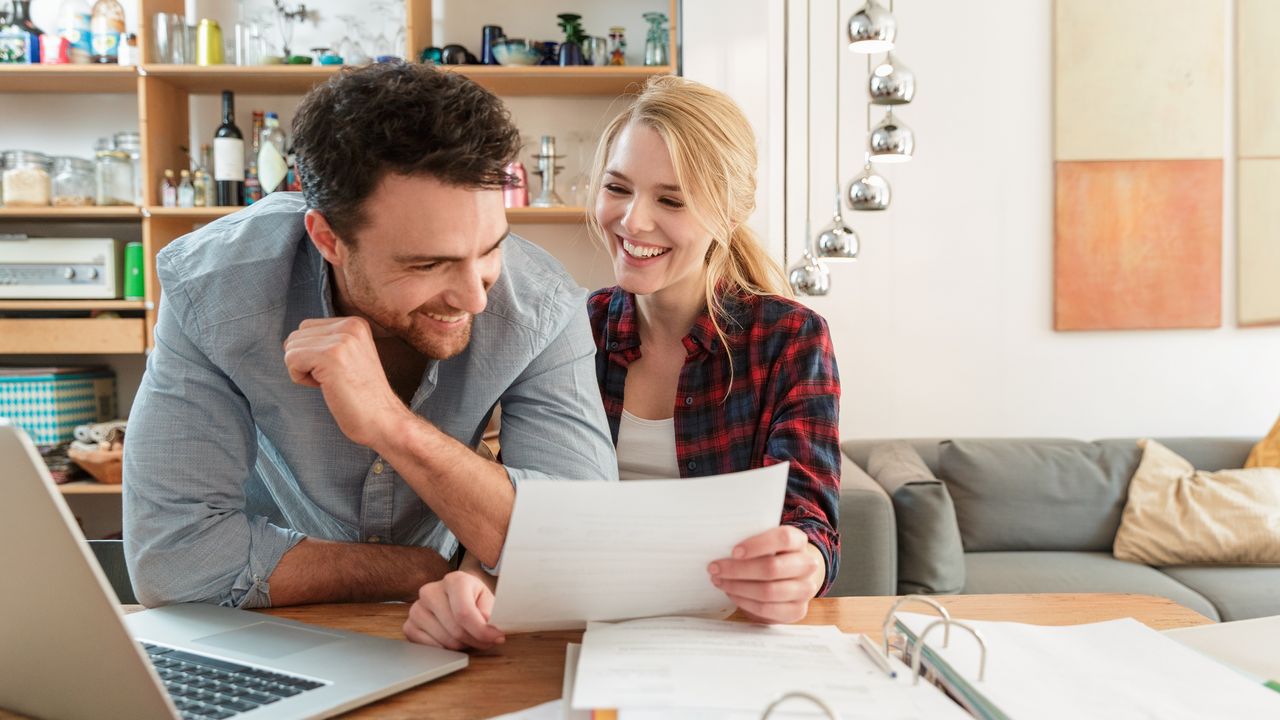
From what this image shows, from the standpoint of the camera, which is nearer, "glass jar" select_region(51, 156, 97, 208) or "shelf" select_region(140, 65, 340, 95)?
"shelf" select_region(140, 65, 340, 95)

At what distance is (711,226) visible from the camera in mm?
A: 1622

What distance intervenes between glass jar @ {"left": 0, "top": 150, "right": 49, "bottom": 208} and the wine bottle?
0.61 meters

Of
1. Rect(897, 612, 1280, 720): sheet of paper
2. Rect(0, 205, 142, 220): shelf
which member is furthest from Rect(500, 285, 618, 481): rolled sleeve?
Rect(0, 205, 142, 220): shelf

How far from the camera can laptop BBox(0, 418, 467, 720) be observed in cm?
66

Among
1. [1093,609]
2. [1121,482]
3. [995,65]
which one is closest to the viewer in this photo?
[1093,609]

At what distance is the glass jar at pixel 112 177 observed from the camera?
11.5ft

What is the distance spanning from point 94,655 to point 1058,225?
382 centimetres

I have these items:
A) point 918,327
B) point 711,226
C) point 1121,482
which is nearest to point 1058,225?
point 918,327

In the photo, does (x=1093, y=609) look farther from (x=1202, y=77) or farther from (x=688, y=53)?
(x=1202, y=77)

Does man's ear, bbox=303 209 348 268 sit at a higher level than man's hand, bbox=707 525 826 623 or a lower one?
higher

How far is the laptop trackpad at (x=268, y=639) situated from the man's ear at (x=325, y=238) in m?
0.46

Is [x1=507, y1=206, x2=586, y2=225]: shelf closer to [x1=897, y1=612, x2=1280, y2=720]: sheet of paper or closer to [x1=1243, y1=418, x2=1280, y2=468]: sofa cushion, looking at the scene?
[x1=1243, y1=418, x2=1280, y2=468]: sofa cushion

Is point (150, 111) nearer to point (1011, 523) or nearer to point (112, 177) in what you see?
point (112, 177)

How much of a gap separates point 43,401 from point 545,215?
74.7 inches
